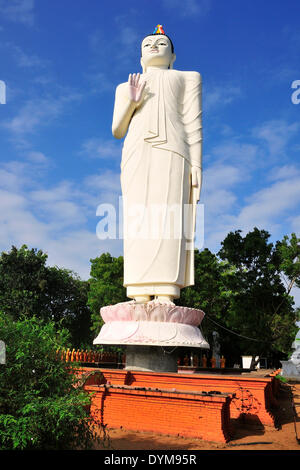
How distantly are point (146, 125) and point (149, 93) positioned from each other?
2.91ft

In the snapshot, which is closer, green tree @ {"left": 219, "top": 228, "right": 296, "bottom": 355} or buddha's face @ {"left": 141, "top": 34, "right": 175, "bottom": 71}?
buddha's face @ {"left": 141, "top": 34, "right": 175, "bottom": 71}

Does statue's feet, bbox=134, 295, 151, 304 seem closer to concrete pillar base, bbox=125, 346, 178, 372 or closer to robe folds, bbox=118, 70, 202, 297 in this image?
robe folds, bbox=118, 70, 202, 297

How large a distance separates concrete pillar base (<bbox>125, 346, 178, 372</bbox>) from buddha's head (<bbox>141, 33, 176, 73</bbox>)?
712cm

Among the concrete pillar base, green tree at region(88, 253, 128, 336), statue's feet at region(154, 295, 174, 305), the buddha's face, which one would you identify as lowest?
the concrete pillar base

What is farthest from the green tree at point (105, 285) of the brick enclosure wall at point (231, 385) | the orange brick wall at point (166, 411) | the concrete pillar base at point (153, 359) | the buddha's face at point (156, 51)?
the orange brick wall at point (166, 411)

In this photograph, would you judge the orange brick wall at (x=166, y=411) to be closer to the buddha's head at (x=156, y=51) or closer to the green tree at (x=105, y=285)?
the buddha's head at (x=156, y=51)

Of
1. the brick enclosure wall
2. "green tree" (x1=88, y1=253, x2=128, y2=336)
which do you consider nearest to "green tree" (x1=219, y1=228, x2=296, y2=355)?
"green tree" (x1=88, y1=253, x2=128, y2=336)

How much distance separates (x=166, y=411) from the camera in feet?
17.0

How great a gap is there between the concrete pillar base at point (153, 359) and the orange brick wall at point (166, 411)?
248 cm

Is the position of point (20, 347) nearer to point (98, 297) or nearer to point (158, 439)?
point (158, 439)

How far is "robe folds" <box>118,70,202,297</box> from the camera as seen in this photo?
902cm

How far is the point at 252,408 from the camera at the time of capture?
6164 millimetres

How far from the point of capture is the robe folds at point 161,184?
9023mm
